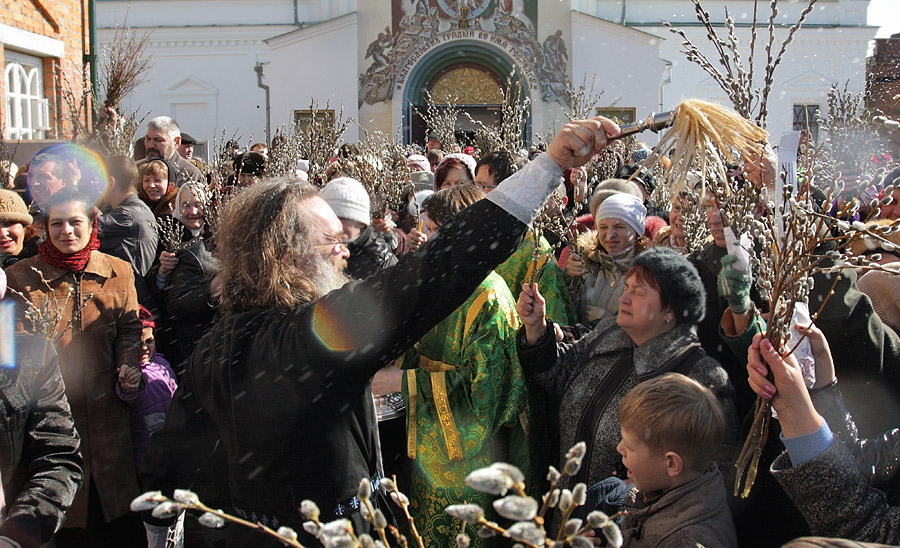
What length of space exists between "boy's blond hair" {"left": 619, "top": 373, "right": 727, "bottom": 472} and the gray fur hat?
58 cm

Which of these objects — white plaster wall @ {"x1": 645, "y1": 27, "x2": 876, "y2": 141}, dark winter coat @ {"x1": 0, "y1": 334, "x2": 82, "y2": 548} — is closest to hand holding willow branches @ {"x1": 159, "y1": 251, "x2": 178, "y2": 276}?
dark winter coat @ {"x1": 0, "y1": 334, "x2": 82, "y2": 548}

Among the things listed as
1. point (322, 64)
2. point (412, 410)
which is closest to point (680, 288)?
point (412, 410)

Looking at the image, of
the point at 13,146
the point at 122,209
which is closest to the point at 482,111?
the point at 13,146

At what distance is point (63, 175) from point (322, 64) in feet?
58.0

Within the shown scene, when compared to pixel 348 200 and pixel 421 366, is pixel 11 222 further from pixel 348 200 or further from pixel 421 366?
pixel 421 366

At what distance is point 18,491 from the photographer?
2537 mm

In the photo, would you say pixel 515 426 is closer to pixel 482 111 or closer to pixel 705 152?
pixel 705 152

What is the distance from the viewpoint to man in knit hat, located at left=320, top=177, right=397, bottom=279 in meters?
3.70

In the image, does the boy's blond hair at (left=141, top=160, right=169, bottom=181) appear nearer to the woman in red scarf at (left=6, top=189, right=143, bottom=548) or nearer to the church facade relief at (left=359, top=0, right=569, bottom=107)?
the woman in red scarf at (left=6, top=189, right=143, bottom=548)

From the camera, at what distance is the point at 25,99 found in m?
10.0

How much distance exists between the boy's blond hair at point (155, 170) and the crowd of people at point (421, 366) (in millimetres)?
440

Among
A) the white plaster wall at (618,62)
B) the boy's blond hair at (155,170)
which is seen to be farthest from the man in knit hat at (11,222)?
the white plaster wall at (618,62)

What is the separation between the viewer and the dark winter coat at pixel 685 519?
2041 millimetres

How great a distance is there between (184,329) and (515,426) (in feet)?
7.16
